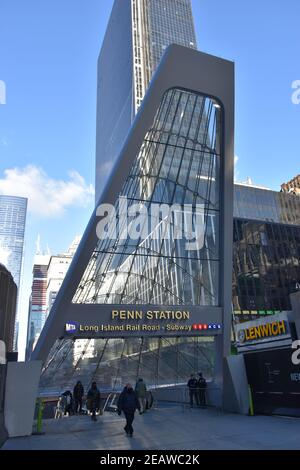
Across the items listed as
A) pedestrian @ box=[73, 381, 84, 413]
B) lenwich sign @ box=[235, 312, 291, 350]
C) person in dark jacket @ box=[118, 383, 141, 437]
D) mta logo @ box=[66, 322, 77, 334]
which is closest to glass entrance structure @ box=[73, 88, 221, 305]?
mta logo @ box=[66, 322, 77, 334]

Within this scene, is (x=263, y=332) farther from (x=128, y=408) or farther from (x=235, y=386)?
(x=128, y=408)

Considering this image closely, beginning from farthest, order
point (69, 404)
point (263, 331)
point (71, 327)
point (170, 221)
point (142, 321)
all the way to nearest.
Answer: point (170, 221) < point (142, 321) < point (69, 404) < point (71, 327) < point (263, 331)

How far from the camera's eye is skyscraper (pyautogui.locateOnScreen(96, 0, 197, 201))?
151 metres

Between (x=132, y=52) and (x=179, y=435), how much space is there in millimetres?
159104

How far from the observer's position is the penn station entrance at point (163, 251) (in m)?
25.5

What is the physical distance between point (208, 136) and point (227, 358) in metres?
16.3

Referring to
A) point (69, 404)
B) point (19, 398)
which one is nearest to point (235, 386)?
point (19, 398)

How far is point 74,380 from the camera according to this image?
30172 mm

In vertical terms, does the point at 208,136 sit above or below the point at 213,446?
above

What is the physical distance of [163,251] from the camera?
29.3m

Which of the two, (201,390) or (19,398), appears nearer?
(19,398)
